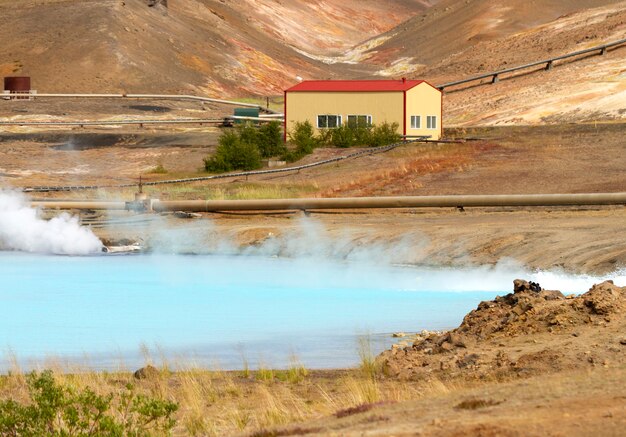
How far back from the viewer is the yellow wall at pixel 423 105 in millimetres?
59844

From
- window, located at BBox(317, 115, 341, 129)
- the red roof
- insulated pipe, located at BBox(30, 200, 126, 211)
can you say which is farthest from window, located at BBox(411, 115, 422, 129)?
insulated pipe, located at BBox(30, 200, 126, 211)

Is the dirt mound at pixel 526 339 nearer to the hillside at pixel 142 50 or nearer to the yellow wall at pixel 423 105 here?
the yellow wall at pixel 423 105

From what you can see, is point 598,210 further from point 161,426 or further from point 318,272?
point 161,426

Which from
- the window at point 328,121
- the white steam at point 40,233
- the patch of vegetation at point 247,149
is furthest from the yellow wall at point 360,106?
the white steam at point 40,233

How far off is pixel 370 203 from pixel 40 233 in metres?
9.21

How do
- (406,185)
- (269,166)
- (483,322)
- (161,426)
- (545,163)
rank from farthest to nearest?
1. (269,166)
2. (545,163)
3. (406,185)
4. (483,322)
5. (161,426)

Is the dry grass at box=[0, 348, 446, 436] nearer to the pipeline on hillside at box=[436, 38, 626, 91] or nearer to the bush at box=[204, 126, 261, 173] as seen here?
the bush at box=[204, 126, 261, 173]

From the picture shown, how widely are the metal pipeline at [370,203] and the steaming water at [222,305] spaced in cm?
371

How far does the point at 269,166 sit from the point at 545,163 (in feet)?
39.9

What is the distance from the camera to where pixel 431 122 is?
62.0 m

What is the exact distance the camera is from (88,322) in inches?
890

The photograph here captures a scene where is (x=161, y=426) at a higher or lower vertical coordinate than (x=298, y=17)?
lower

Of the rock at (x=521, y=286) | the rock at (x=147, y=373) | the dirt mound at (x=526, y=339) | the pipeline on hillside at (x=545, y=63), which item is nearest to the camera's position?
the dirt mound at (x=526, y=339)

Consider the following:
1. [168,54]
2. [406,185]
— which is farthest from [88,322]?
[168,54]
